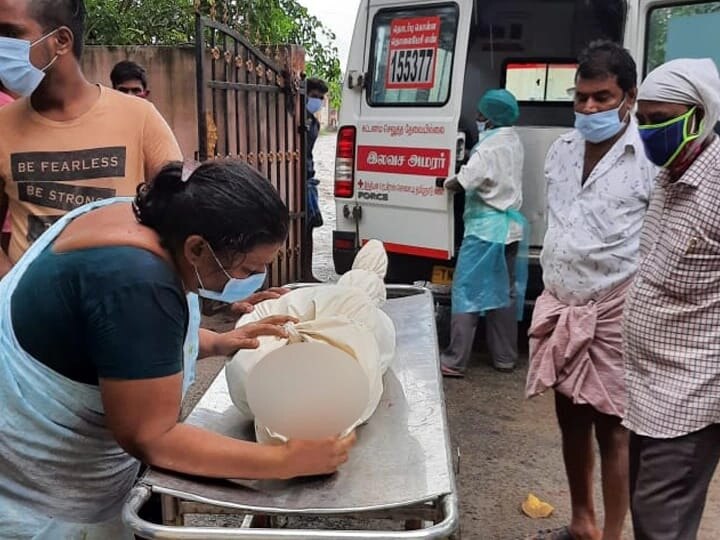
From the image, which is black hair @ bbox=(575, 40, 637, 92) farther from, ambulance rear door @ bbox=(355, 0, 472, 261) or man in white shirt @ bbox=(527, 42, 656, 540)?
ambulance rear door @ bbox=(355, 0, 472, 261)

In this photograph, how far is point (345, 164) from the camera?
15.6 feet

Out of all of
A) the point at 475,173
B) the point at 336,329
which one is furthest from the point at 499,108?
the point at 336,329

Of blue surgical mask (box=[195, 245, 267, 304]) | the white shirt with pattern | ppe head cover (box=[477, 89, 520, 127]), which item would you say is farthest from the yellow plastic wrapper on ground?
ppe head cover (box=[477, 89, 520, 127])

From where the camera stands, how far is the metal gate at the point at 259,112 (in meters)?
4.55

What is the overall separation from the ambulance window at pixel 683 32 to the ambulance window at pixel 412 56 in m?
1.08

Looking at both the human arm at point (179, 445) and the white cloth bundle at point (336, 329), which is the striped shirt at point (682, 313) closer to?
the white cloth bundle at point (336, 329)

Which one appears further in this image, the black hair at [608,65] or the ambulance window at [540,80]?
the ambulance window at [540,80]

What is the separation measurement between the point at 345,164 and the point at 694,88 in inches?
117

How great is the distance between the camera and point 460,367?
4.50 metres

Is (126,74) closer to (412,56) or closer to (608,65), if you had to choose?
(412,56)

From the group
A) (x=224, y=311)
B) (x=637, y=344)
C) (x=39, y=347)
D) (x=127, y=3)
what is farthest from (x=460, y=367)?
(x=127, y=3)

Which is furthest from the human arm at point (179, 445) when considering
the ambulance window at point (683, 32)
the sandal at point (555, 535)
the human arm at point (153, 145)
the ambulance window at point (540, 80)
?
the ambulance window at point (540, 80)

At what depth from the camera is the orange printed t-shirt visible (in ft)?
6.36

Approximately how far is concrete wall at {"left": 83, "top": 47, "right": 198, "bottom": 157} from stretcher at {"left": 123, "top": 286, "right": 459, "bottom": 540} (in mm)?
4294
